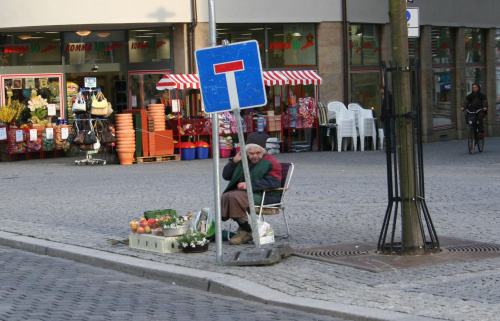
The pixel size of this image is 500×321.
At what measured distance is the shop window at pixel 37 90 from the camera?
1057 inches

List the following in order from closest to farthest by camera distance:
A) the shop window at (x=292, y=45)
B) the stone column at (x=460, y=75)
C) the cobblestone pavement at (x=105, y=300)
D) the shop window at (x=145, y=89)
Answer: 1. the cobblestone pavement at (x=105, y=300)
2. the shop window at (x=145, y=89)
3. the shop window at (x=292, y=45)
4. the stone column at (x=460, y=75)

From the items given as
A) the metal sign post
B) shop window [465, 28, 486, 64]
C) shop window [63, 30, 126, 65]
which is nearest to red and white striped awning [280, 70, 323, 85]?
shop window [63, 30, 126, 65]

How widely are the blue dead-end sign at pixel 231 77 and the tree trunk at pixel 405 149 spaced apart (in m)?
1.42

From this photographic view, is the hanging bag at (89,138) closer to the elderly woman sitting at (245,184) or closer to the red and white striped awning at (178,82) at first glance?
the red and white striped awning at (178,82)

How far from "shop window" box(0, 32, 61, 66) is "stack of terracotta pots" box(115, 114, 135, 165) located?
5.33 metres

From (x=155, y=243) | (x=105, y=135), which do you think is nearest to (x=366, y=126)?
(x=105, y=135)

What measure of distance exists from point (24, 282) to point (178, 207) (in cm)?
508

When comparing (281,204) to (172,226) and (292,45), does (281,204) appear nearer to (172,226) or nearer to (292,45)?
(172,226)

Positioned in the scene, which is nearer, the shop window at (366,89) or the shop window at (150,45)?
the shop window at (150,45)

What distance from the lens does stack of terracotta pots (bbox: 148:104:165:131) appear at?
77.5 ft

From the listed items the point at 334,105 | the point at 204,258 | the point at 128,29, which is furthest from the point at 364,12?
the point at 204,258

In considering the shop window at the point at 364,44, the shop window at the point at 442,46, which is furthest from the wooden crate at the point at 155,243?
the shop window at the point at 442,46

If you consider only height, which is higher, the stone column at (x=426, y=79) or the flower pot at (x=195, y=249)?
the stone column at (x=426, y=79)

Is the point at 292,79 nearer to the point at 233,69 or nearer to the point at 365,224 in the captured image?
the point at 365,224
